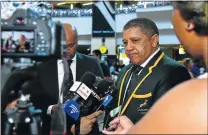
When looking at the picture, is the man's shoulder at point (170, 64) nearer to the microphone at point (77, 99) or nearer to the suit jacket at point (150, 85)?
the suit jacket at point (150, 85)

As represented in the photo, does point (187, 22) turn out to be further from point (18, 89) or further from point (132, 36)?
point (132, 36)

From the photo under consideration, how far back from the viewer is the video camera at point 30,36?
990 mm

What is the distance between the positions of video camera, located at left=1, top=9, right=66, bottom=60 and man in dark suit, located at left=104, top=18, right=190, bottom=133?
2.53 ft

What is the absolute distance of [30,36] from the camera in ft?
3.28

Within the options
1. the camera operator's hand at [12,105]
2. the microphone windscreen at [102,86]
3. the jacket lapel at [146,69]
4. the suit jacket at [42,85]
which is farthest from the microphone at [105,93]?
the camera operator's hand at [12,105]

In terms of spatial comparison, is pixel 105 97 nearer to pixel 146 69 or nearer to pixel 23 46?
pixel 146 69

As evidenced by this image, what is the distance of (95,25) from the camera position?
14.0 m

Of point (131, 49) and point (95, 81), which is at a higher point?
point (131, 49)

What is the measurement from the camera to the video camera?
990 mm

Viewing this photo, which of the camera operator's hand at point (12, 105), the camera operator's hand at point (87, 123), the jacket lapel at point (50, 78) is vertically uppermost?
the jacket lapel at point (50, 78)

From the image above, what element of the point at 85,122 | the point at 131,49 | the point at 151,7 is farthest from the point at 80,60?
the point at 151,7

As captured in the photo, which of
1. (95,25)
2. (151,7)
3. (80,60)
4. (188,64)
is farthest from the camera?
(95,25)

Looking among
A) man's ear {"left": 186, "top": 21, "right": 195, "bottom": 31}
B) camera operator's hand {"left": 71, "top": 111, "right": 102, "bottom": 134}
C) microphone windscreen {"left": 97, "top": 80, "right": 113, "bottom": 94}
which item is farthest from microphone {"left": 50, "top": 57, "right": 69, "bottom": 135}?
microphone windscreen {"left": 97, "top": 80, "right": 113, "bottom": 94}

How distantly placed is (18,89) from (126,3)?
14.1 metres
